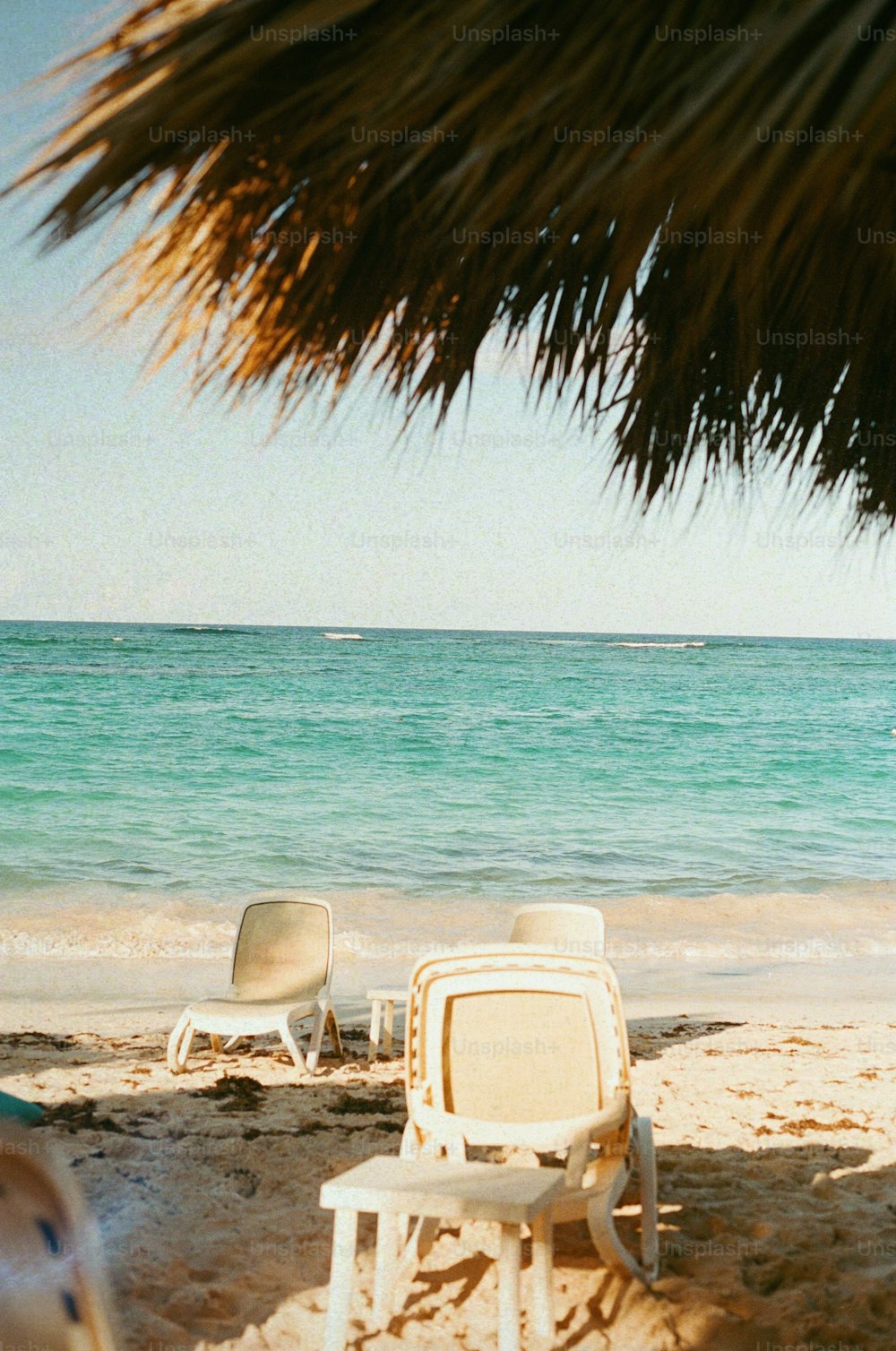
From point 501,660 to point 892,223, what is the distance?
4323cm

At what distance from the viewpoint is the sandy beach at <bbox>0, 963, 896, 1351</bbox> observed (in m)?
2.81

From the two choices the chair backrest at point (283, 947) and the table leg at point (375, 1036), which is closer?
the table leg at point (375, 1036)

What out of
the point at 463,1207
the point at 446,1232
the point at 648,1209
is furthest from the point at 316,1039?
the point at 463,1207

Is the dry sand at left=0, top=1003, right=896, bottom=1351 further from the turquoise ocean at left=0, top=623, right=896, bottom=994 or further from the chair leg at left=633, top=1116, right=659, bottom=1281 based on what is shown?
the turquoise ocean at left=0, top=623, right=896, bottom=994

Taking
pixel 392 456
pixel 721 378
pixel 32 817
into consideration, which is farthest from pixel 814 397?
pixel 32 817

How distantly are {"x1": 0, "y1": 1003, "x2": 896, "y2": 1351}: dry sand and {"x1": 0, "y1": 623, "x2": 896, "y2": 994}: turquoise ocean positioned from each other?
159 cm

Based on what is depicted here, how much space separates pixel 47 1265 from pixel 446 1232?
2.40m

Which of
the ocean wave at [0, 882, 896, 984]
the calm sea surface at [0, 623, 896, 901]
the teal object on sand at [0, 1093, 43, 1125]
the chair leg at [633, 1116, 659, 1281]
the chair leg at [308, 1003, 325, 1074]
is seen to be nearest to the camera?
the teal object on sand at [0, 1093, 43, 1125]

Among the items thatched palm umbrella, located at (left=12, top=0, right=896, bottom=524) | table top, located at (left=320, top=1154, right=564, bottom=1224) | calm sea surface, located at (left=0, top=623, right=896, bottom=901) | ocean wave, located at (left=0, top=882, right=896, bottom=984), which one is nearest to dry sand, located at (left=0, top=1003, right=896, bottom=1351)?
table top, located at (left=320, top=1154, right=564, bottom=1224)

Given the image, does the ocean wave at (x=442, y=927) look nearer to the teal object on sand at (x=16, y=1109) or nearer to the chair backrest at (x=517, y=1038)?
the chair backrest at (x=517, y=1038)

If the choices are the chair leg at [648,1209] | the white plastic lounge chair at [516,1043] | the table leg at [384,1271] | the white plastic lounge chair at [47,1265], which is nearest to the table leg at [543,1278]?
the white plastic lounge chair at [516,1043]

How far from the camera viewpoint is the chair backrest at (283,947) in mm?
6047

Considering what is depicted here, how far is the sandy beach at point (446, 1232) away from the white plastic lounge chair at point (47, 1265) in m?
1.68

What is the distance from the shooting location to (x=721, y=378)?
221cm
